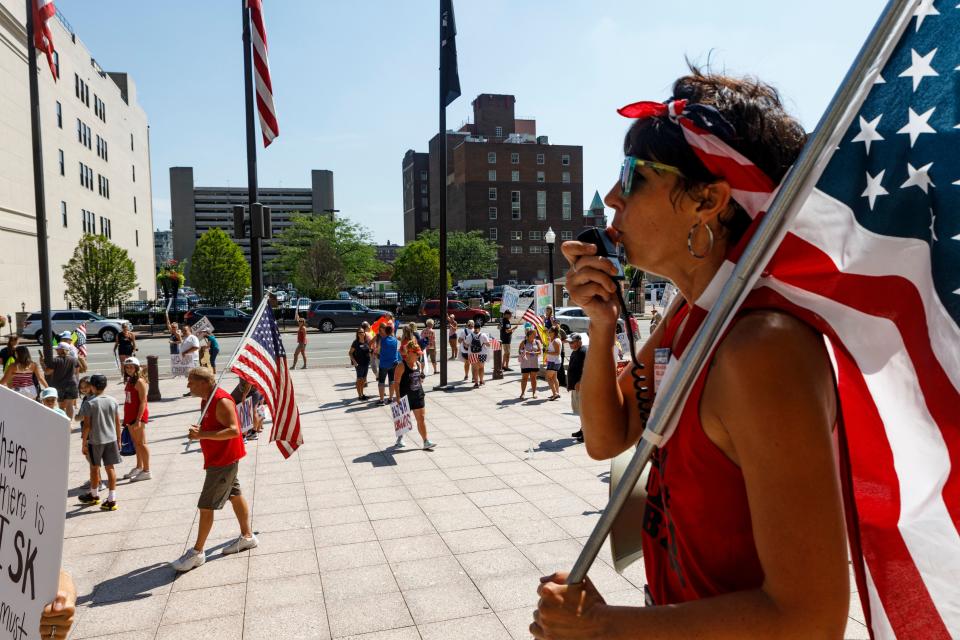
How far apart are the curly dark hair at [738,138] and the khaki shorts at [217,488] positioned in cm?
608

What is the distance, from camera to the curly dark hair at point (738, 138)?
4.50 ft

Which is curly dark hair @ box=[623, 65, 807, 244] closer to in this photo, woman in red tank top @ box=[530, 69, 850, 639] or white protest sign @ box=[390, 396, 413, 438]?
woman in red tank top @ box=[530, 69, 850, 639]

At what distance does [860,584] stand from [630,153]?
1.00 metres

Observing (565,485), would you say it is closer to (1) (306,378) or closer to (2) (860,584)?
(2) (860,584)

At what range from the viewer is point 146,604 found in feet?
18.0

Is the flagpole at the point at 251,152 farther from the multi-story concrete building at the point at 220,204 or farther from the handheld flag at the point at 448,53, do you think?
the multi-story concrete building at the point at 220,204

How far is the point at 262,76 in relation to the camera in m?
10.2

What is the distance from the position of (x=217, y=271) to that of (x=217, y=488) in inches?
1783

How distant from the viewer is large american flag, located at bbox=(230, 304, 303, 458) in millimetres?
7238

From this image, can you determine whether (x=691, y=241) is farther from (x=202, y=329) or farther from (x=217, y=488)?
(x=202, y=329)

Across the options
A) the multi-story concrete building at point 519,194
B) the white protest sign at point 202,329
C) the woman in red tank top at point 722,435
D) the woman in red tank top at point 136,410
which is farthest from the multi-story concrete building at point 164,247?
the woman in red tank top at point 722,435

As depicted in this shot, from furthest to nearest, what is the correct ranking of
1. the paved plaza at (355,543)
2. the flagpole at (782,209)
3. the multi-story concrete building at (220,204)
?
the multi-story concrete building at (220,204) → the paved plaza at (355,543) → the flagpole at (782,209)

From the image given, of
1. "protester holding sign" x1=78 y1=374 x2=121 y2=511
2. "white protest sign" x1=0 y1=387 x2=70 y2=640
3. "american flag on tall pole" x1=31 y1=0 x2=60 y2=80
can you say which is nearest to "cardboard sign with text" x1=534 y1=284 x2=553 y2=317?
"protester holding sign" x1=78 y1=374 x2=121 y2=511

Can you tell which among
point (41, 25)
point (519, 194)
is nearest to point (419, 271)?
point (519, 194)
